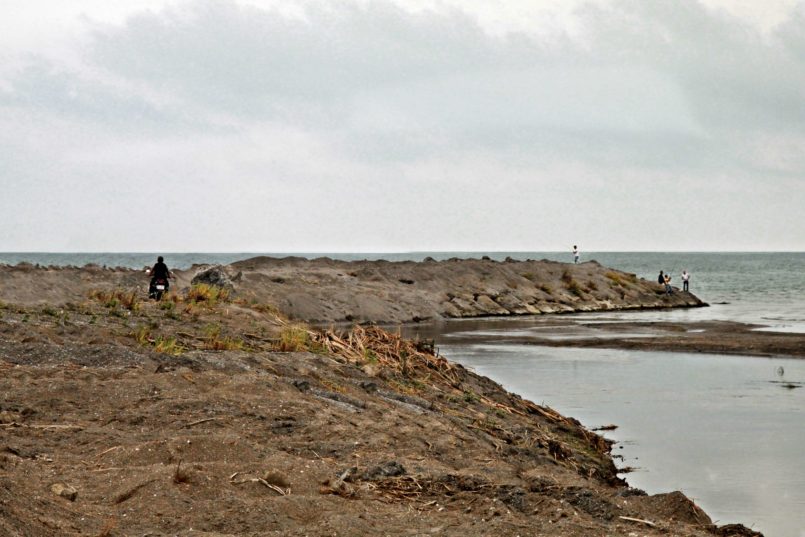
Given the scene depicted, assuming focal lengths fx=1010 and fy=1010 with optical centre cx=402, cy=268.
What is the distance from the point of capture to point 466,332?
35125 mm

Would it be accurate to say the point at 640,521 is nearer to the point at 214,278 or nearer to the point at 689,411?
the point at 689,411

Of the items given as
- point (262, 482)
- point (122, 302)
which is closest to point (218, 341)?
point (122, 302)

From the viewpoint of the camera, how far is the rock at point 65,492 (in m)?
7.38

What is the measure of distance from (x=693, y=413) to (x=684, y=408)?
1.74 feet

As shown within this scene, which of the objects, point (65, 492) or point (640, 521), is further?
point (640, 521)

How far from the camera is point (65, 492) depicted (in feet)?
24.3

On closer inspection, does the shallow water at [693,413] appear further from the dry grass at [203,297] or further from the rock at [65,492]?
the dry grass at [203,297]

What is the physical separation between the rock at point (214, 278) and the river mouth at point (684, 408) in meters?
8.24

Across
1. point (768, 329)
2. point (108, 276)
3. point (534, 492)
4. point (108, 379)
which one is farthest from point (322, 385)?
point (108, 276)

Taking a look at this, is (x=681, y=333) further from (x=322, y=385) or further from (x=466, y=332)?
(x=322, y=385)

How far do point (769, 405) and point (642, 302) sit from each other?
3690 cm

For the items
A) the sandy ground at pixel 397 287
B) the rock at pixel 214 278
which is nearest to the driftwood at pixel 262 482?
the sandy ground at pixel 397 287

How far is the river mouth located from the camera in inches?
445

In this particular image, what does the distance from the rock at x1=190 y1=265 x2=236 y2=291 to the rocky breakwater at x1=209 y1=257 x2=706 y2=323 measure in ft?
2.10
